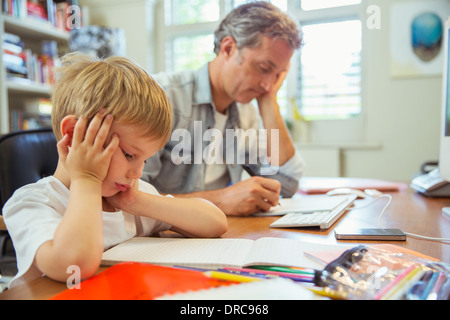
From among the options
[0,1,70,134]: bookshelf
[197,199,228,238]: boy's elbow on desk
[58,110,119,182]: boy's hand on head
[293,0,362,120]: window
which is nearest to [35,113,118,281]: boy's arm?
[58,110,119,182]: boy's hand on head

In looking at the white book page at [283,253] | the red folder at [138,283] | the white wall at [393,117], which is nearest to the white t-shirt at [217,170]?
the white book page at [283,253]

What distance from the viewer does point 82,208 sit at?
0.54 m

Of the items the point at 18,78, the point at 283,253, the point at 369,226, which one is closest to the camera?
the point at 283,253

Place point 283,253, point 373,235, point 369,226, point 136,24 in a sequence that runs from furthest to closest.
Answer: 1. point 136,24
2. point 369,226
3. point 373,235
4. point 283,253

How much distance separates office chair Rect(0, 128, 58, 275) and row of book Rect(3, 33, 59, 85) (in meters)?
1.30

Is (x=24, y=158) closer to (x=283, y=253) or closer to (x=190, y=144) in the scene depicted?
(x=190, y=144)

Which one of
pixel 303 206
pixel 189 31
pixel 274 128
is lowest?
pixel 303 206

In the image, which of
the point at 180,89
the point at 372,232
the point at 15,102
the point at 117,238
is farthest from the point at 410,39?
the point at 15,102

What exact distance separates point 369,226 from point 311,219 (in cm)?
12

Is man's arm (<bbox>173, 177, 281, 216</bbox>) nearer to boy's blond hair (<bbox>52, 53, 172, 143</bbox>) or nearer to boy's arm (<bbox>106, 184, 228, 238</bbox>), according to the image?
boy's arm (<bbox>106, 184, 228, 238</bbox>)

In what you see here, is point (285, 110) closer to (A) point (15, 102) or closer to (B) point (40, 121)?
(B) point (40, 121)

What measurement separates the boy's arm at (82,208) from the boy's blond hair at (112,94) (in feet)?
0.09

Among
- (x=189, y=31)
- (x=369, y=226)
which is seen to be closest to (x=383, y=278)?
(x=369, y=226)
